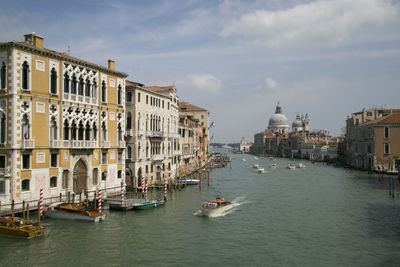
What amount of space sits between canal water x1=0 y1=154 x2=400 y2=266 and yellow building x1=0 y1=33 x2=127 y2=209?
286 centimetres

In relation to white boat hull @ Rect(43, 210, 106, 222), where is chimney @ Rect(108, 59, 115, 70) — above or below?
above

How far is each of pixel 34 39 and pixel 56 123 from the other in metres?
4.65

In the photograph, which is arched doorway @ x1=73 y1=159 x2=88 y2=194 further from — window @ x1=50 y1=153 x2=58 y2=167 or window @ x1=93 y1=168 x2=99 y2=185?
window @ x1=50 y1=153 x2=58 y2=167

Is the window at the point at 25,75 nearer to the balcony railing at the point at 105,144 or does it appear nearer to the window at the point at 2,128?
the window at the point at 2,128

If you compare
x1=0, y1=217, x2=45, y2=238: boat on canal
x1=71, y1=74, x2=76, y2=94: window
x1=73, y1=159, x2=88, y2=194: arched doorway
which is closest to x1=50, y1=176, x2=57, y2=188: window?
x1=73, y1=159, x2=88, y2=194: arched doorway

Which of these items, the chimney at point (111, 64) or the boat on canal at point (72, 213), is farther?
the chimney at point (111, 64)

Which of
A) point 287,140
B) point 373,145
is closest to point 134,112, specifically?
point 373,145

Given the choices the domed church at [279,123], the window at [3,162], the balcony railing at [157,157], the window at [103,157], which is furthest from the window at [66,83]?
the domed church at [279,123]

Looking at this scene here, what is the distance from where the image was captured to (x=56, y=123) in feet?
68.9

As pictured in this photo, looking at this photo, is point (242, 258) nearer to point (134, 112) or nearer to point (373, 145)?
point (134, 112)

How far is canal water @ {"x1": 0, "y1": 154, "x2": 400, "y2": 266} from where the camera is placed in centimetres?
1434

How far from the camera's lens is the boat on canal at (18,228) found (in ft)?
52.5

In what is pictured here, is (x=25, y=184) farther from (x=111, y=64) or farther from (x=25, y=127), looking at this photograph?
(x=111, y=64)

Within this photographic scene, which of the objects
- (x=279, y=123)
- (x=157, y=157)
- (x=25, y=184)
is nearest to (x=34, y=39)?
(x=25, y=184)
